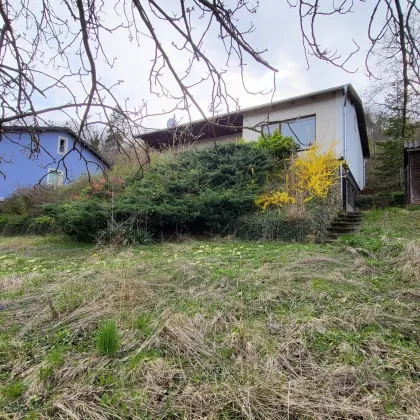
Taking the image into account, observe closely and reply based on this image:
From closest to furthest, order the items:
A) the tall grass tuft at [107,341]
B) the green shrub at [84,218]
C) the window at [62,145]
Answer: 1. the tall grass tuft at [107,341]
2. the green shrub at [84,218]
3. the window at [62,145]

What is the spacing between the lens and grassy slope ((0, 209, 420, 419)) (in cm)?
192

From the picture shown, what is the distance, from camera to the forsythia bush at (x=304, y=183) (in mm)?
8398

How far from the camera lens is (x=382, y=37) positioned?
1.79 metres

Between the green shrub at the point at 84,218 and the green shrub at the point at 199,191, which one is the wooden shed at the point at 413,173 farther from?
the green shrub at the point at 84,218

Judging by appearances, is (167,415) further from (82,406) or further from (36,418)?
(36,418)

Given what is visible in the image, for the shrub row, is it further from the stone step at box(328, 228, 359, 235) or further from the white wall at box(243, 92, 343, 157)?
the stone step at box(328, 228, 359, 235)

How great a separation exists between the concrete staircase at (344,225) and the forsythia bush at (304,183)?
945 mm

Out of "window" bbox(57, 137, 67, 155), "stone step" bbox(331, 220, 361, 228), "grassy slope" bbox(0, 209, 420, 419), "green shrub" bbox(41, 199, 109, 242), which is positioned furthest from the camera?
"window" bbox(57, 137, 67, 155)

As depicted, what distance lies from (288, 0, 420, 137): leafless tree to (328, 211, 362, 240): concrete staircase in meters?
6.50

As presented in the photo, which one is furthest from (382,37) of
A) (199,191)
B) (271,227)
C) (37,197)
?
(37,197)

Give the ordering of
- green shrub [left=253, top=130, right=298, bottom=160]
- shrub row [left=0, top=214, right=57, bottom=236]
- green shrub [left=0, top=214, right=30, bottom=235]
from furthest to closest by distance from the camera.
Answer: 1. green shrub [left=0, top=214, right=30, bottom=235]
2. shrub row [left=0, top=214, right=57, bottom=236]
3. green shrub [left=253, top=130, right=298, bottom=160]

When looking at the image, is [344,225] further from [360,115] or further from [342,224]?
[360,115]

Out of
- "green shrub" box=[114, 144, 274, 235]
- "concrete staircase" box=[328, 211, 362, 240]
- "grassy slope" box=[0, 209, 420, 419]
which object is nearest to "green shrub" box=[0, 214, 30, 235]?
"green shrub" box=[114, 144, 274, 235]

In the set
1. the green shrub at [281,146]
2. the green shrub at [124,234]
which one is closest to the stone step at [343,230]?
the green shrub at [281,146]
